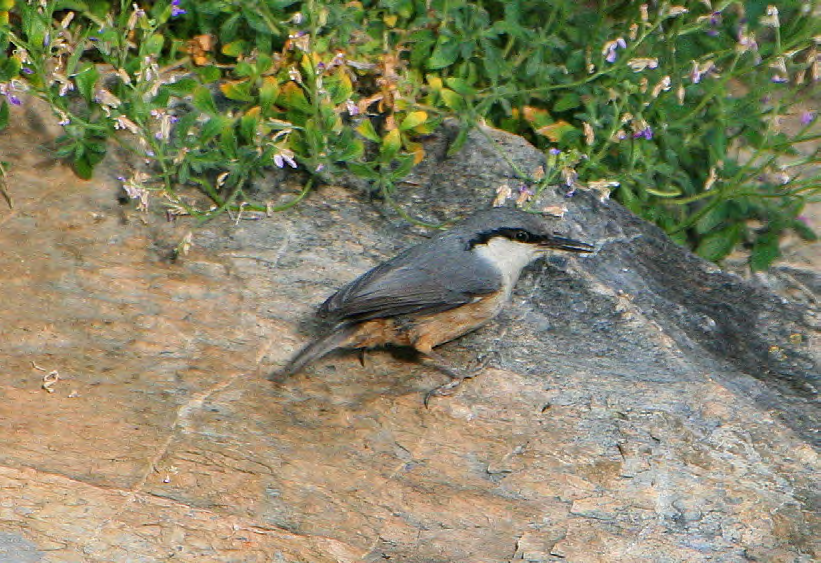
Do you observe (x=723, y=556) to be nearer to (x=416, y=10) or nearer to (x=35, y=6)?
(x=416, y=10)

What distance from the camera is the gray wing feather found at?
4.27m

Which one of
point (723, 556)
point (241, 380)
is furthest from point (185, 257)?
point (723, 556)

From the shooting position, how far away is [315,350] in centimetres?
423

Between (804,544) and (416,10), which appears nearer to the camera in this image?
(804,544)

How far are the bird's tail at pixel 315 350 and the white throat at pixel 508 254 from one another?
682 mm

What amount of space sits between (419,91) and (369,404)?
194 cm

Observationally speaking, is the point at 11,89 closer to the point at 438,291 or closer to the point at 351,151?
the point at 351,151

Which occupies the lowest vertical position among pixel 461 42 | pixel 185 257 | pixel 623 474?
pixel 185 257

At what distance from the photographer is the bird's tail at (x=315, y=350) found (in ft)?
13.9

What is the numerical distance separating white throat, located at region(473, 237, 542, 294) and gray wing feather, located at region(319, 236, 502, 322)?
0.06m

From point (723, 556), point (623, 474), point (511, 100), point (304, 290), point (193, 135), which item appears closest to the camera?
point (723, 556)

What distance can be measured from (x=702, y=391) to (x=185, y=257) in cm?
236

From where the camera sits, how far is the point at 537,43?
5.35 meters

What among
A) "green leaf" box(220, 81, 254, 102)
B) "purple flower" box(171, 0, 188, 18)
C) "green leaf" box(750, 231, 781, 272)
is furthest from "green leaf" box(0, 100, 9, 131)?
"green leaf" box(750, 231, 781, 272)
